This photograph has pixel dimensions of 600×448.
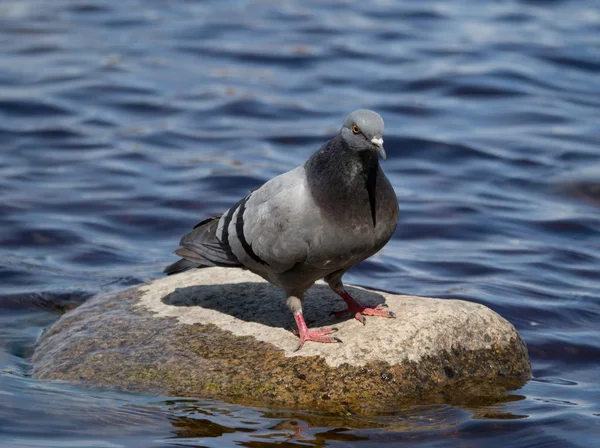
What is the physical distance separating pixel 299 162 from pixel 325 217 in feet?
21.9

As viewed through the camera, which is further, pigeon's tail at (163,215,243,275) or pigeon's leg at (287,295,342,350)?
pigeon's tail at (163,215,243,275)

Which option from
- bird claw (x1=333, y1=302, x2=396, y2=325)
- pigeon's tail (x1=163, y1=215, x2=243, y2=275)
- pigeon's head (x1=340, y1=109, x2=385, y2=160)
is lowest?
bird claw (x1=333, y1=302, x2=396, y2=325)

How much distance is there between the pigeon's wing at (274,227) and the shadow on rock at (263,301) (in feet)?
1.57

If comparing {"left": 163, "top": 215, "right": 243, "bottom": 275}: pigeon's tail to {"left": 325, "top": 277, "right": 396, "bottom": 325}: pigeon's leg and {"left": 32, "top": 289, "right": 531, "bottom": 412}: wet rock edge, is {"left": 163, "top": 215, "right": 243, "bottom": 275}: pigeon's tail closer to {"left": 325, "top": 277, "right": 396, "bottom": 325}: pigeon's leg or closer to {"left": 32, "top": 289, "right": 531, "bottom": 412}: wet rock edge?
{"left": 32, "top": 289, "right": 531, "bottom": 412}: wet rock edge

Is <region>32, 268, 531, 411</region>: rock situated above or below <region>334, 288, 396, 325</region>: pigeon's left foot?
below

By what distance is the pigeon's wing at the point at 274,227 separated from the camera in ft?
21.5

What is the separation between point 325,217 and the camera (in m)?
6.49

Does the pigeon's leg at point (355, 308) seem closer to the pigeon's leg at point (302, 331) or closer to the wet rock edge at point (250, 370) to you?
the pigeon's leg at point (302, 331)

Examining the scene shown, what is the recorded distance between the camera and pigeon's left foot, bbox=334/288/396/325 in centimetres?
701

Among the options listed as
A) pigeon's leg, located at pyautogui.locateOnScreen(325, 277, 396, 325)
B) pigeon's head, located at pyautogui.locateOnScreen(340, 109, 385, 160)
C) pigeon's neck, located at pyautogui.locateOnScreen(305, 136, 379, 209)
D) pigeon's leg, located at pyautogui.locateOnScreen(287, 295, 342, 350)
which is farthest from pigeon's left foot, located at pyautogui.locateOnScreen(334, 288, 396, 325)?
pigeon's head, located at pyautogui.locateOnScreen(340, 109, 385, 160)

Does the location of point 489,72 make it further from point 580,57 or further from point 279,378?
point 279,378

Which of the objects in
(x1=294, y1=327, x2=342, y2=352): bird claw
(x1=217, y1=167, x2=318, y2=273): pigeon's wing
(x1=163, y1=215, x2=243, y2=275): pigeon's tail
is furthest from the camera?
(x1=163, y1=215, x2=243, y2=275): pigeon's tail

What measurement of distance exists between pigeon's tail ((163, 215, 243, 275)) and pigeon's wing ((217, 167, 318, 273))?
3.8 inches

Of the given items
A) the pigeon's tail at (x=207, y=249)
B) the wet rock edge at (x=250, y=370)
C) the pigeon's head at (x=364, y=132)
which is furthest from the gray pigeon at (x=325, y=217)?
the wet rock edge at (x=250, y=370)
